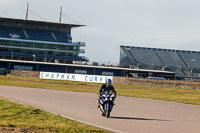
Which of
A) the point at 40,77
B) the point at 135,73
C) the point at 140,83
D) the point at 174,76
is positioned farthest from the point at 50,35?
the point at 140,83

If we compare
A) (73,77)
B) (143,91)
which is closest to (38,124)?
(143,91)

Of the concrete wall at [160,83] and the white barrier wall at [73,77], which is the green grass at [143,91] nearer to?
the concrete wall at [160,83]

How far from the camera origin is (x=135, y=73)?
271 feet

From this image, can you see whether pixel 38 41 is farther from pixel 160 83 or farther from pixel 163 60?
pixel 160 83

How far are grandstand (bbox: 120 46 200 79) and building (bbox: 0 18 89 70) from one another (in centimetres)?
1085

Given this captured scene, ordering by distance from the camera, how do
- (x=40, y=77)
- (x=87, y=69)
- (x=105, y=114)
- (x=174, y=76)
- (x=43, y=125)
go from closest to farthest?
(x=43, y=125) < (x=105, y=114) < (x=40, y=77) < (x=87, y=69) < (x=174, y=76)

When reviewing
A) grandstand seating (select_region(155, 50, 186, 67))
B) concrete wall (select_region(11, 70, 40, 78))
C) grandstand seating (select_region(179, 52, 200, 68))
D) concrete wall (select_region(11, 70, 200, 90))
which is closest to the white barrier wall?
concrete wall (select_region(11, 70, 40, 78))

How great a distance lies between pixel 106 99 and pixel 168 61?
81.4 metres

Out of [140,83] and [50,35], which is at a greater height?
[50,35]

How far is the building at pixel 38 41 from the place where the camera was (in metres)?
89.1

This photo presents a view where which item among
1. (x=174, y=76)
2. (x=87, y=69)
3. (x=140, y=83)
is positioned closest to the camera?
(x=140, y=83)

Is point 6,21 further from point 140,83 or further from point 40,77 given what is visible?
point 140,83

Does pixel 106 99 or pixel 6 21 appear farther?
pixel 6 21

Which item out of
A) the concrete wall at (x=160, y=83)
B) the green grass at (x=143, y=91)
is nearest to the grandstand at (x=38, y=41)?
the concrete wall at (x=160, y=83)
